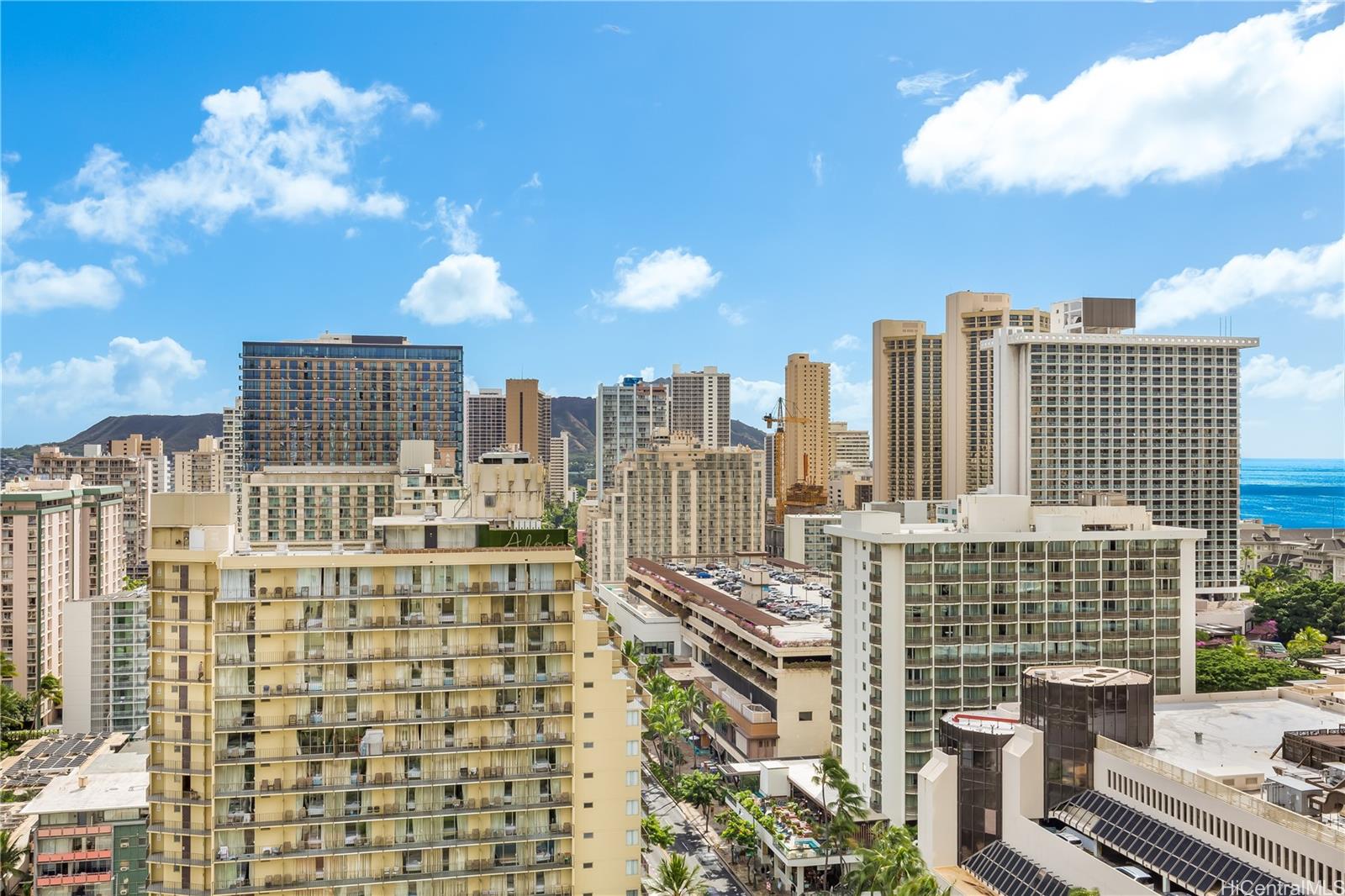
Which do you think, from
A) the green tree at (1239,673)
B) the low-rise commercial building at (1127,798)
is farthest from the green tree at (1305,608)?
the low-rise commercial building at (1127,798)

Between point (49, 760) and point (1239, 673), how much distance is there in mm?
89858

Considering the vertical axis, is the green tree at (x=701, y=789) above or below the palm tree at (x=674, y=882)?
below

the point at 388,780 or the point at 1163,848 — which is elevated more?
the point at 388,780

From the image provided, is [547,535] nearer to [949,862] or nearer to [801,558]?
[949,862]

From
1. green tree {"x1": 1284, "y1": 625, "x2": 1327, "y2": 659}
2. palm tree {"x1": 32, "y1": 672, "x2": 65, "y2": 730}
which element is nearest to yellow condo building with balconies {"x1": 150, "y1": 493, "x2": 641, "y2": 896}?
palm tree {"x1": 32, "y1": 672, "x2": 65, "y2": 730}

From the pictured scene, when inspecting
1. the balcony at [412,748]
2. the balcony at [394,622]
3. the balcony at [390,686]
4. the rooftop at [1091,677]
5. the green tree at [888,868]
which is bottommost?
the green tree at [888,868]

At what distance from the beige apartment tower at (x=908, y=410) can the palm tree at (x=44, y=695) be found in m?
134

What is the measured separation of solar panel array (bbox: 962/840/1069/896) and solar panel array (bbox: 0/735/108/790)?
5924 centimetres

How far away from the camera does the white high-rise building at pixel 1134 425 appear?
11981 centimetres

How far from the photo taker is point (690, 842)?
228 feet

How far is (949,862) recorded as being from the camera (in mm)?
46781

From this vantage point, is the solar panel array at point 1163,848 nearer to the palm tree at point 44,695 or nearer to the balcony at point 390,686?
the balcony at point 390,686

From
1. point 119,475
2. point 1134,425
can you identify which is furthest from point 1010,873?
point 119,475

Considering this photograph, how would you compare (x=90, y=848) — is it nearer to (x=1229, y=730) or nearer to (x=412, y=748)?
(x=412, y=748)
